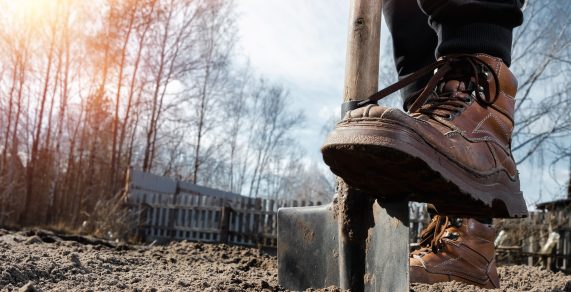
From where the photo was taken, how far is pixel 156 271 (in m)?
2.05

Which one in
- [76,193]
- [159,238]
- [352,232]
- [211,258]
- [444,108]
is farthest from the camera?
[76,193]

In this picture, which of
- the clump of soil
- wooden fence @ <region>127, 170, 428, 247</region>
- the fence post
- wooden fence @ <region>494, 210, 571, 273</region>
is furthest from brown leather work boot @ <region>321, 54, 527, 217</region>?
the fence post

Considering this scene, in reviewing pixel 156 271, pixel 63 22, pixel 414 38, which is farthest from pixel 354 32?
pixel 63 22

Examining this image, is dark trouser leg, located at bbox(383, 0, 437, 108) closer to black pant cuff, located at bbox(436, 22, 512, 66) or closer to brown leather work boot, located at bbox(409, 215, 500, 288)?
black pant cuff, located at bbox(436, 22, 512, 66)

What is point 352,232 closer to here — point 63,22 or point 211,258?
point 211,258

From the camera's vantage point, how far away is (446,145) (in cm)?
130

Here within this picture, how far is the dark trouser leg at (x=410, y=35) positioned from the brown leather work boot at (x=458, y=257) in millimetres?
578

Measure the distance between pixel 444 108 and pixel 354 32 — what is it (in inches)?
20.3

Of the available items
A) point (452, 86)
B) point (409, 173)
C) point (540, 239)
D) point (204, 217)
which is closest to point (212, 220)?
point (204, 217)

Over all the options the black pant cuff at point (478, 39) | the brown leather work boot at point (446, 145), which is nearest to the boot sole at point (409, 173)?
the brown leather work boot at point (446, 145)

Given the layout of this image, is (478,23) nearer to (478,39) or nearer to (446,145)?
(478,39)

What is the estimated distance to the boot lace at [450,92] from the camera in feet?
4.86

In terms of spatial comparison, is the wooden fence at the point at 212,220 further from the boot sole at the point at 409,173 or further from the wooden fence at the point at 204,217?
the boot sole at the point at 409,173

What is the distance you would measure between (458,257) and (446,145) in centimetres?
78
